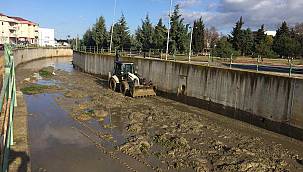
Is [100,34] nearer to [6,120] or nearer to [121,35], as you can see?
[121,35]

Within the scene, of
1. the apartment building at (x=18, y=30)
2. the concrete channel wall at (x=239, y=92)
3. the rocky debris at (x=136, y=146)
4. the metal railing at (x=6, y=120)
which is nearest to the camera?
the metal railing at (x=6, y=120)

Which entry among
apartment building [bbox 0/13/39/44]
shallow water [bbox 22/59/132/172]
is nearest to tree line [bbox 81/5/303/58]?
shallow water [bbox 22/59/132/172]

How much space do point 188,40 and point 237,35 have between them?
20.9 m

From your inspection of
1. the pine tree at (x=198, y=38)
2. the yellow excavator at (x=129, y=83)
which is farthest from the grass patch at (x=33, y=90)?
the pine tree at (x=198, y=38)

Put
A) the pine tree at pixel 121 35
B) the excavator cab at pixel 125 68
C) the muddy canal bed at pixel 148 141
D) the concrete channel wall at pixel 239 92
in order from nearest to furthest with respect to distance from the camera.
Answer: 1. the muddy canal bed at pixel 148 141
2. the concrete channel wall at pixel 239 92
3. the excavator cab at pixel 125 68
4. the pine tree at pixel 121 35

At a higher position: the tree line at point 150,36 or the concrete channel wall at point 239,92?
the tree line at point 150,36

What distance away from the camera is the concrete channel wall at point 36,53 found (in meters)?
49.7

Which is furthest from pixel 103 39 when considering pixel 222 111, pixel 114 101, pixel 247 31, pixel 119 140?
pixel 119 140

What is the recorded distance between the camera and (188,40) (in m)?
37.8

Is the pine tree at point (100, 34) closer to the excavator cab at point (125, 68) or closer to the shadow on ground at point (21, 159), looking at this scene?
the excavator cab at point (125, 68)

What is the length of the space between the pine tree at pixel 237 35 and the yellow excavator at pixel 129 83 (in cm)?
3639

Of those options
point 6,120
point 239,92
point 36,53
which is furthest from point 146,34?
point 6,120

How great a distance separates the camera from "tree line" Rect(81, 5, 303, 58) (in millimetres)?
36125

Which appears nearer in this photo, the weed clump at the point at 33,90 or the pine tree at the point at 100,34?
the weed clump at the point at 33,90
